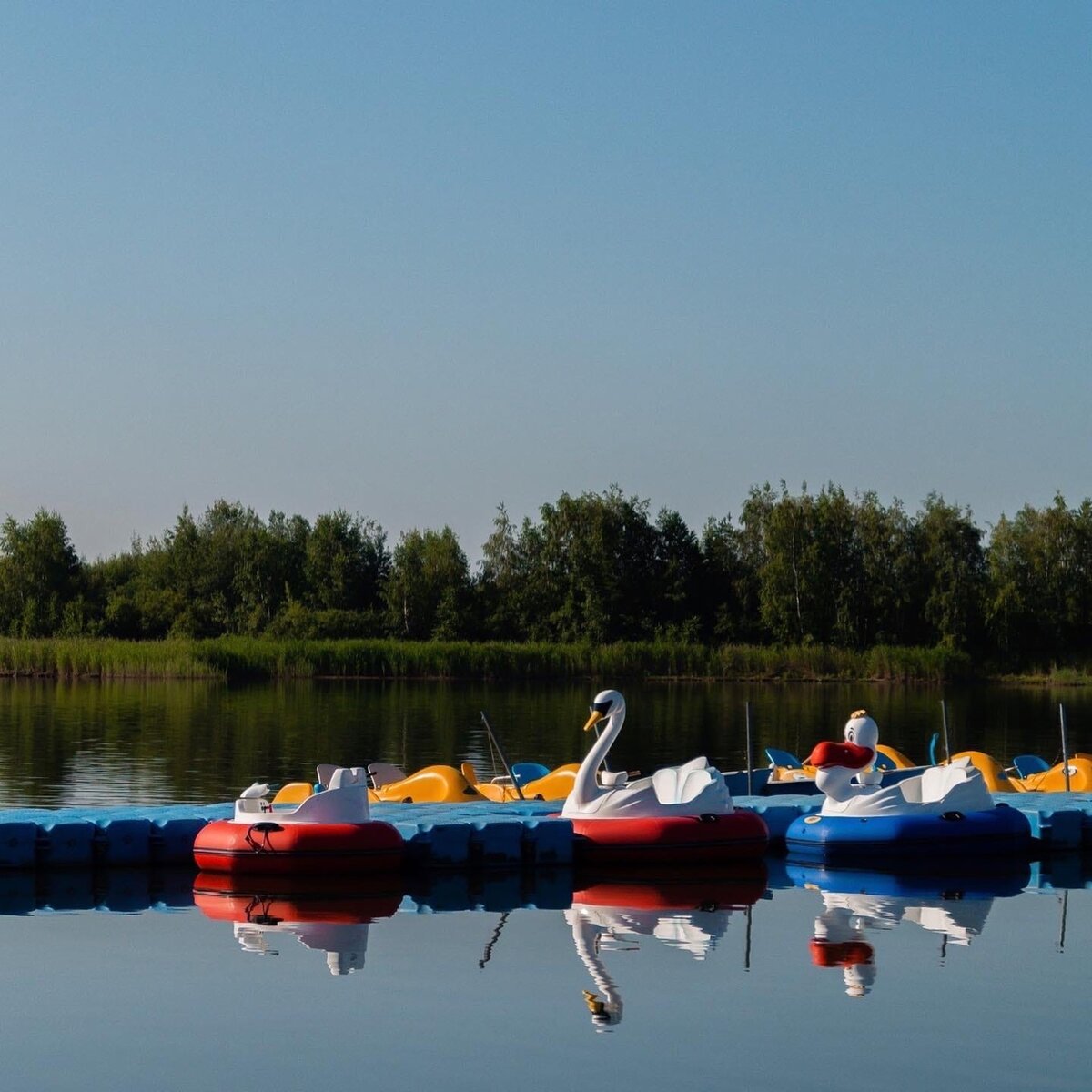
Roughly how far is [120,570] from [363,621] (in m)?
22.5

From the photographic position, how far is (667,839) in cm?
1742

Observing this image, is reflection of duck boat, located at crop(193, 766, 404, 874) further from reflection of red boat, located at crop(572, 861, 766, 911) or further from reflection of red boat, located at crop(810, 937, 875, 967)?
reflection of red boat, located at crop(810, 937, 875, 967)

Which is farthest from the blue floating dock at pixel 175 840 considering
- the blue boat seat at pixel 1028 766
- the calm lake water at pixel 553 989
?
the blue boat seat at pixel 1028 766

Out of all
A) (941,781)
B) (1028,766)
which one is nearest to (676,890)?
(941,781)

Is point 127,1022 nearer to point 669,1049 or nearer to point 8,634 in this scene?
point 669,1049

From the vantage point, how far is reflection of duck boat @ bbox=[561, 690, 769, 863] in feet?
57.2

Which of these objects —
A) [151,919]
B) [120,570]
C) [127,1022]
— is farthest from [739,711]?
[120,570]

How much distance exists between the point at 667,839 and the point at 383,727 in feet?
69.3

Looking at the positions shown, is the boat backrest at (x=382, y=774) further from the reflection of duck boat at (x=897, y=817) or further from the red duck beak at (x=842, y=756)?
the red duck beak at (x=842, y=756)

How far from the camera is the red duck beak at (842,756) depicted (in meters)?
18.0

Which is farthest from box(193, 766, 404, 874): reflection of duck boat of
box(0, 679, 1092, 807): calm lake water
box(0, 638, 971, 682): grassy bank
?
box(0, 638, 971, 682): grassy bank

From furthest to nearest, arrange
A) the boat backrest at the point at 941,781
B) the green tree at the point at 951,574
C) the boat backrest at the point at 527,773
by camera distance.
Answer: the green tree at the point at 951,574, the boat backrest at the point at 527,773, the boat backrest at the point at 941,781

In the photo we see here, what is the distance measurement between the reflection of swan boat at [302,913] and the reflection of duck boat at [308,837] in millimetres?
239

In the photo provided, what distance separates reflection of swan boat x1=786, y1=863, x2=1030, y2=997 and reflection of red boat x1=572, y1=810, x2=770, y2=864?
0.69 meters
